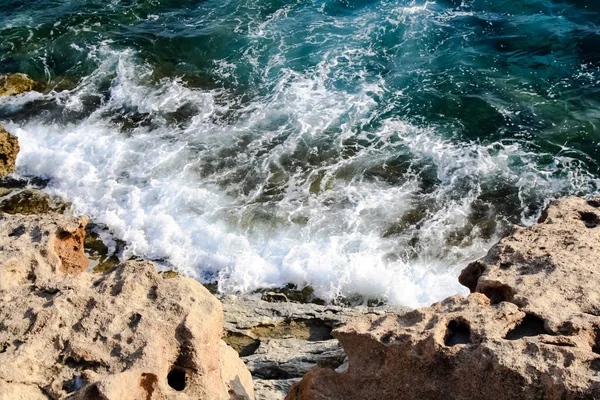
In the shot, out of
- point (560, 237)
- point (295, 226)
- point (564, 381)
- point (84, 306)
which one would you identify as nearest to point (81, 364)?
point (84, 306)

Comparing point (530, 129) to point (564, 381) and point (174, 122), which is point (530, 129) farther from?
point (564, 381)

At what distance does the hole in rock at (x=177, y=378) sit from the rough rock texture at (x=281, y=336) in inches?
49.3

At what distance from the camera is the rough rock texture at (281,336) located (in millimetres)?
6926

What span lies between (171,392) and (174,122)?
10.3 meters

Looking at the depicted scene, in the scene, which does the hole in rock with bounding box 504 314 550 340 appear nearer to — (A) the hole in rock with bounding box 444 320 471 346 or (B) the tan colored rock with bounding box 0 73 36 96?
(A) the hole in rock with bounding box 444 320 471 346

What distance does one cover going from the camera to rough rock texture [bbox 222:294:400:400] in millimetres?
6926

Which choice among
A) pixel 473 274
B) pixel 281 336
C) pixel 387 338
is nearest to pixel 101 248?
pixel 281 336

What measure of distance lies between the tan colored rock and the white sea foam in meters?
0.53

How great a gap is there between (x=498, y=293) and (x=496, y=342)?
1107mm

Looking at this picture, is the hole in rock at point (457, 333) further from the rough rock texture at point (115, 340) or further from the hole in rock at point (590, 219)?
the hole in rock at point (590, 219)

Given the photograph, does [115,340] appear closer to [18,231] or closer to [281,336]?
[18,231]

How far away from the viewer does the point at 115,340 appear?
17.3ft

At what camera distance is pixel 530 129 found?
13133 millimetres

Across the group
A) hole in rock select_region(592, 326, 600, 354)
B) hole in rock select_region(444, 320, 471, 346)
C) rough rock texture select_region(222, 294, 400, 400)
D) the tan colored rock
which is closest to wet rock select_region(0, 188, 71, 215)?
rough rock texture select_region(222, 294, 400, 400)
